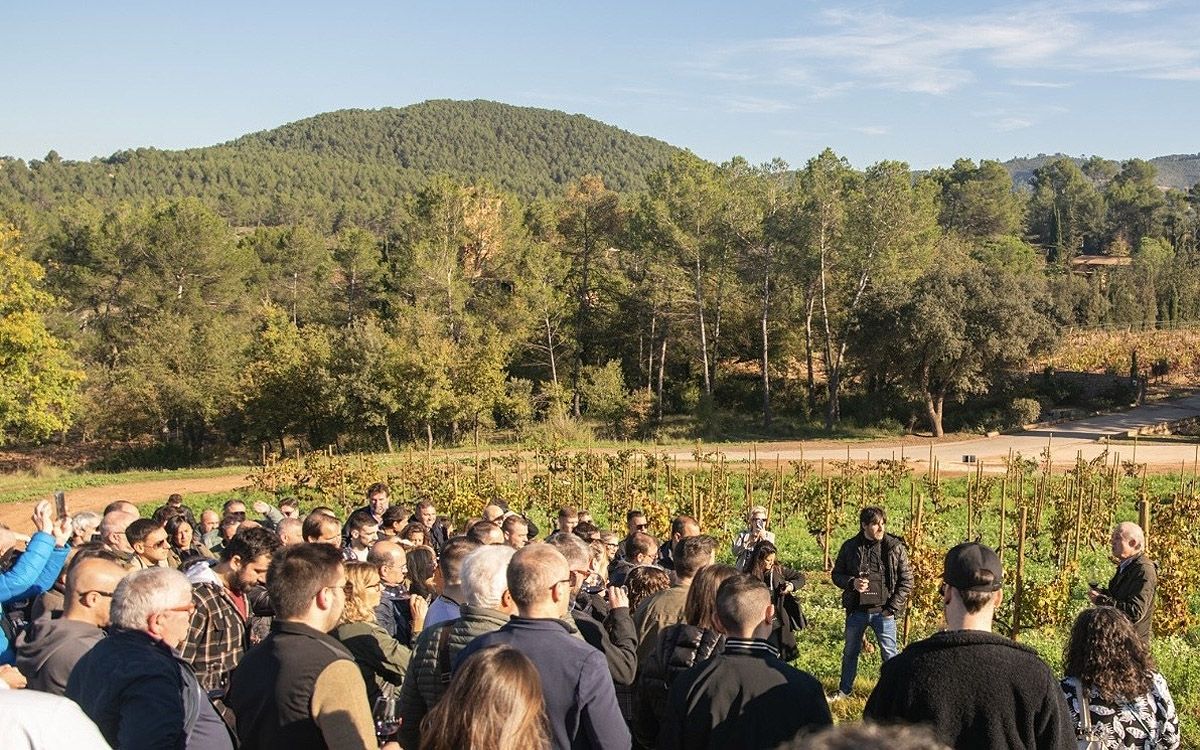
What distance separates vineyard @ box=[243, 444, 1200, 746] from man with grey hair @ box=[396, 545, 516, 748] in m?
4.21

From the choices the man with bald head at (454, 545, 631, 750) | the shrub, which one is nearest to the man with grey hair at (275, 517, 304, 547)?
the man with bald head at (454, 545, 631, 750)

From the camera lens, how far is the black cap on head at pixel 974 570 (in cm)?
352

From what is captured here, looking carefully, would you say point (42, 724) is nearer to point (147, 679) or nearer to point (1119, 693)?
point (147, 679)

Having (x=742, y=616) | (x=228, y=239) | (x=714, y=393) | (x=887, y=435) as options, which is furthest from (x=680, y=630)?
(x=228, y=239)

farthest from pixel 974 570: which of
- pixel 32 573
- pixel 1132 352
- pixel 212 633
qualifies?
pixel 1132 352

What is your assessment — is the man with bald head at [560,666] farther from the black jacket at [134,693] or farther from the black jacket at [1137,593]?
the black jacket at [1137,593]

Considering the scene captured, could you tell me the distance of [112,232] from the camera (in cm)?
5116

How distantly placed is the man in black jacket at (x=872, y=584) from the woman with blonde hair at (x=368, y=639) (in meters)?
3.88

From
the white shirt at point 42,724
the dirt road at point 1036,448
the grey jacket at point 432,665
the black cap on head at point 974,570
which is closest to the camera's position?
the white shirt at point 42,724

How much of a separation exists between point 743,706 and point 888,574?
4366mm

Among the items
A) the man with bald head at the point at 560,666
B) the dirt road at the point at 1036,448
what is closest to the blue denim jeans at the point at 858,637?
the man with bald head at the point at 560,666

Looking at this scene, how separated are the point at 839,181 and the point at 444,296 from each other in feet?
53.1

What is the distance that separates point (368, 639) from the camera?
4.27m

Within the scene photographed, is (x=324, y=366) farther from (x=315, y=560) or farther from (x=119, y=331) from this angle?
(x=315, y=560)
